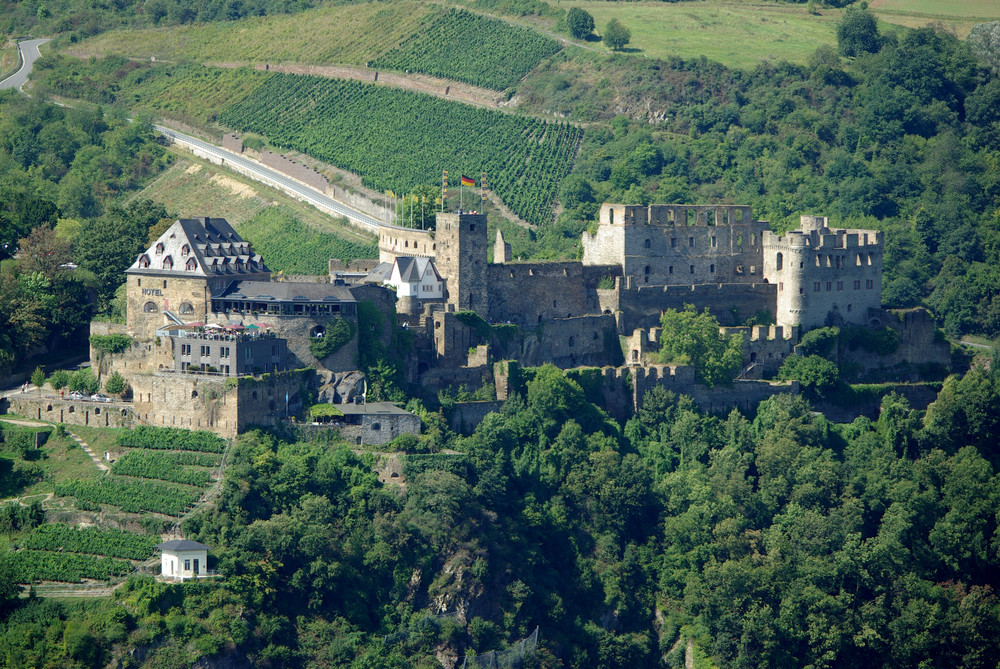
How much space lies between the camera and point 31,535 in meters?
69.1

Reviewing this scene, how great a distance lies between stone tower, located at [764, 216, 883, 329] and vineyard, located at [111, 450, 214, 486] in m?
33.4

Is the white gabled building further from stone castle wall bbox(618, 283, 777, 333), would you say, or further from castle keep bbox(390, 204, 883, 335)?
stone castle wall bbox(618, 283, 777, 333)

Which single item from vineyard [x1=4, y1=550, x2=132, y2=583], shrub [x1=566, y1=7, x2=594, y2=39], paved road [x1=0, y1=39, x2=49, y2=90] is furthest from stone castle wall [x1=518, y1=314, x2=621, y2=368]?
paved road [x1=0, y1=39, x2=49, y2=90]

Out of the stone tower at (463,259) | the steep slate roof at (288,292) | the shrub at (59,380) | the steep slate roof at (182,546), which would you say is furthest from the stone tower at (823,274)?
the steep slate roof at (182,546)

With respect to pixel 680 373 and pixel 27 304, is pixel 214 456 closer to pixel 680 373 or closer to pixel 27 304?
pixel 27 304

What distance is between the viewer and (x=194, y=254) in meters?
78.4

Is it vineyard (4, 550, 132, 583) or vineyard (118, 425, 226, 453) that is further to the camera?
vineyard (118, 425, 226, 453)

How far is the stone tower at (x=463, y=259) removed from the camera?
272ft

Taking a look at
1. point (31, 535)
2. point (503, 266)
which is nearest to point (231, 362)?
point (31, 535)

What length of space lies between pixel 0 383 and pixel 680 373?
31277mm

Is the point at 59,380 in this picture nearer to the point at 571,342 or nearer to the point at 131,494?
the point at 131,494

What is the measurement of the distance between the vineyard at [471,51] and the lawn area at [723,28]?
5748 mm

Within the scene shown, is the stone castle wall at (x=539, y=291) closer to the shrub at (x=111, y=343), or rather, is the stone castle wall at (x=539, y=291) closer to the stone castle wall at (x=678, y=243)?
the stone castle wall at (x=678, y=243)

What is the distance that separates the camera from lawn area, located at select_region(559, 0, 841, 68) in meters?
134
